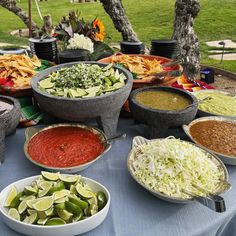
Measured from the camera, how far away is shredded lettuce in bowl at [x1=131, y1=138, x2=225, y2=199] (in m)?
1.24

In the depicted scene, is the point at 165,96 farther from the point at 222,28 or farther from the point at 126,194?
the point at 222,28

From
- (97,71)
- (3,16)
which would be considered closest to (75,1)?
(3,16)

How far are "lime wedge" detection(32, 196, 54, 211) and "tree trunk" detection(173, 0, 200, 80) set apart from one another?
138 inches

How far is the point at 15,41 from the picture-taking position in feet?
28.3

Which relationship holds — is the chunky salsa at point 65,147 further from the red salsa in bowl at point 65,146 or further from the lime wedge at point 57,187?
the lime wedge at point 57,187

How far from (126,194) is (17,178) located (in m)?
0.45

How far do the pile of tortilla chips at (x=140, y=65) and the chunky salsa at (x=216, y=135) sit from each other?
458mm

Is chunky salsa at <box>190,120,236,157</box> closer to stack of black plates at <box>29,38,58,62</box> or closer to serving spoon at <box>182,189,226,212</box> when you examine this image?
serving spoon at <box>182,189,226,212</box>

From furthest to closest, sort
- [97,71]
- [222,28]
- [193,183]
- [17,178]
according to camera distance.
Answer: [222,28]
[97,71]
[17,178]
[193,183]

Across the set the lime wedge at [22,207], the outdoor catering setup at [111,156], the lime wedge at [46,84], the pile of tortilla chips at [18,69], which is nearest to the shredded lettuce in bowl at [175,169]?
the outdoor catering setup at [111,156]

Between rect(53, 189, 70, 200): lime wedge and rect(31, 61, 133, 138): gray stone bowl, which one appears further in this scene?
rect(31, 61, 133, 138): gray stone bowl

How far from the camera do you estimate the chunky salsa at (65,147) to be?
1.39m

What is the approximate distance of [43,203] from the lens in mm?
1104

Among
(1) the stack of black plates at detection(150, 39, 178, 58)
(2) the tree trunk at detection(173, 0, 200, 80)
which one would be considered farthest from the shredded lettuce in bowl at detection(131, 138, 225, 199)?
(2) the tree trunk at detection(173, 0, 200, 80)
